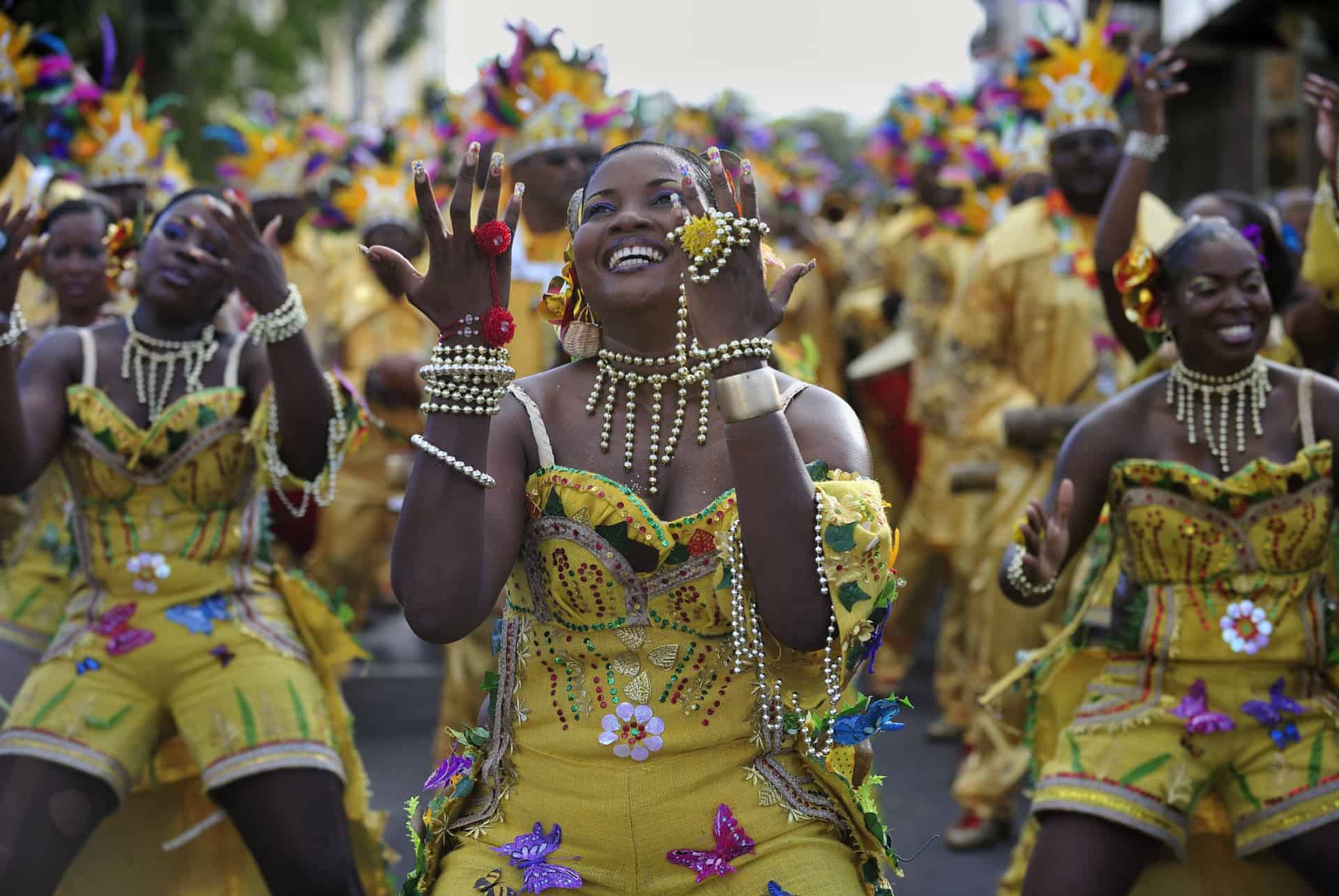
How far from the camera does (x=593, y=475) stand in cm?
272

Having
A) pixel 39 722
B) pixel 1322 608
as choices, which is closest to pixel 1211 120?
pixel 1322 608

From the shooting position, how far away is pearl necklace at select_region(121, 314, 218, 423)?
400cm

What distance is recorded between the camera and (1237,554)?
3.67 m

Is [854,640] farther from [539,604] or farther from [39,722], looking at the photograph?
[39,722]

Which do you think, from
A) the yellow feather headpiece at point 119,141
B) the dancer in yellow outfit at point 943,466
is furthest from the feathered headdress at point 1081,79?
the yellow feather headpiece at point 119,141

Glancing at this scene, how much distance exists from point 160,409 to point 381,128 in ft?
23.8

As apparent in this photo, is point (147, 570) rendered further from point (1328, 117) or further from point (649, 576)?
point (1328, 117)

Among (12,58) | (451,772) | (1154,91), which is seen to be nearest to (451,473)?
(451,772)

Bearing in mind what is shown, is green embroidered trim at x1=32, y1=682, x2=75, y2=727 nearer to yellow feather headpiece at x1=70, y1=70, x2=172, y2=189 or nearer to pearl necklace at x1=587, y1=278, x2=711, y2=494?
pearl necklace at x1=587, y1=278, x2=711, y2=494

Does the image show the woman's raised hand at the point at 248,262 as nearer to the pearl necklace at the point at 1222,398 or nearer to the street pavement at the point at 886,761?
the pearl necklace at the point at 1222,398

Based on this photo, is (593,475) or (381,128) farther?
(381,128)

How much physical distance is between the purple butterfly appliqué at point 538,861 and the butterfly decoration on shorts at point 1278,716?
5.67 ft

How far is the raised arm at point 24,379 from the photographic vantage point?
358cm

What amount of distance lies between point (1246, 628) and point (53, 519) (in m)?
3.08
